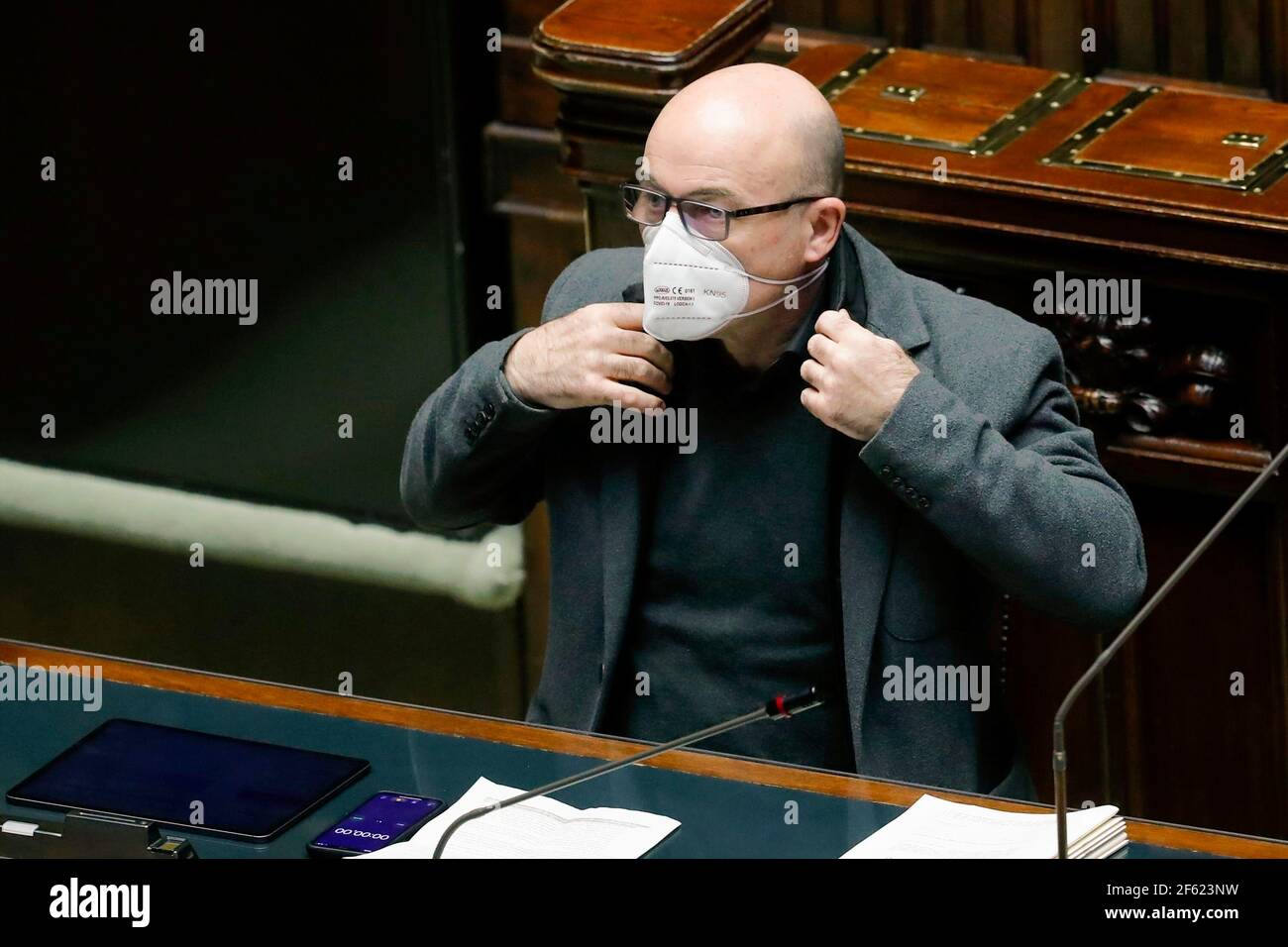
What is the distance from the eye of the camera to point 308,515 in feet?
17.5

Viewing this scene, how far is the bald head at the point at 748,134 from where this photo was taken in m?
3.05

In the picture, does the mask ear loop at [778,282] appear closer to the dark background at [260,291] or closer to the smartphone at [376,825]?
the smartphone at [376,825]

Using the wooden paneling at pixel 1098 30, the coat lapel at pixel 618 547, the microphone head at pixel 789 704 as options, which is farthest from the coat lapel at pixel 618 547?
the wooden paneling at pixel 1098 30

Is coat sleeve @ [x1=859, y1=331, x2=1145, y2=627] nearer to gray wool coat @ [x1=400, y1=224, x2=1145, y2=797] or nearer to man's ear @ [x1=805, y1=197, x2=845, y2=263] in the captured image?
gray wool coat @ [x1=400, y1=224, x2=1145, y2=797]

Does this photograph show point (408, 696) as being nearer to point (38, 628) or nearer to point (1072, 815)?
point (38, 628)

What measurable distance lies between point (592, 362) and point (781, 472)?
0.30 meters

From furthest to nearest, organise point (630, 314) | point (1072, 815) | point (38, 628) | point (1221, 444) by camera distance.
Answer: point (38, 628) < point (1221, 444) < point (630, 314) < point (1072, 815)

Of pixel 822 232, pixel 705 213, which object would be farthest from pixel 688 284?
pixel 822 232

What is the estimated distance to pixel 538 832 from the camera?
8.68ft

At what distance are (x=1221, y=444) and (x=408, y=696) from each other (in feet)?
6.99

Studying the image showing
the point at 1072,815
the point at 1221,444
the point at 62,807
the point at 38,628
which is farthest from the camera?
the point at 38,628

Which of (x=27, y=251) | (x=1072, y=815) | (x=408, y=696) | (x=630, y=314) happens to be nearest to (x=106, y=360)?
(x=27, y=251)

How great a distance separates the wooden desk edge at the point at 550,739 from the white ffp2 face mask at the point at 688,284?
553 millimetres
